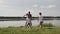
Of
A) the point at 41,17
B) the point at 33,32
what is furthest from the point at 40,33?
the point at 41,17

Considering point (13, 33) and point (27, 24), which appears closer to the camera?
point (13, 33)

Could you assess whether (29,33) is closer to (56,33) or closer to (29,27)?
(56,33)

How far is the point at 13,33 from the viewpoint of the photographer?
17203mm

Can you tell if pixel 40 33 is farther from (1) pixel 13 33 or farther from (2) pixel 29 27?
(2) pixel 29 27

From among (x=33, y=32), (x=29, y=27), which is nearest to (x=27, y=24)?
(x=29, y=27)

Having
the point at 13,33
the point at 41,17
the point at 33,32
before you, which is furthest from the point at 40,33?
the point at 41,17

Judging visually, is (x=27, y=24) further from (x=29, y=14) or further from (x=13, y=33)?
(x=13, y=33)

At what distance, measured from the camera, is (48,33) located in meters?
17.1

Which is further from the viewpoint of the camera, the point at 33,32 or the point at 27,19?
the point at 27,19

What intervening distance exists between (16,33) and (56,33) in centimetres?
252

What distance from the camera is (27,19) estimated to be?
824 inches

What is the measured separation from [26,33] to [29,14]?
139 inches

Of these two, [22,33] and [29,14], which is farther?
[29,14]

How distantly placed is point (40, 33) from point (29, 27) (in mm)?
3702
